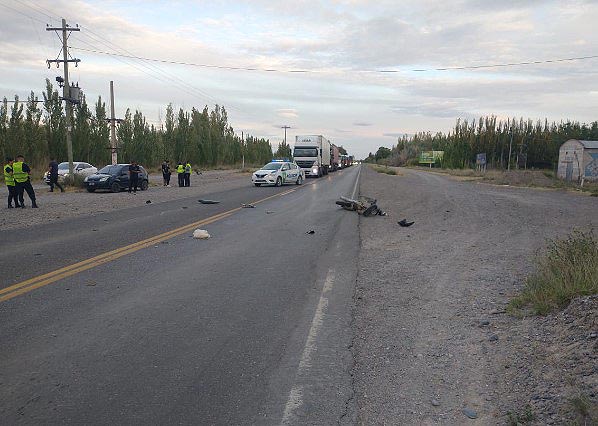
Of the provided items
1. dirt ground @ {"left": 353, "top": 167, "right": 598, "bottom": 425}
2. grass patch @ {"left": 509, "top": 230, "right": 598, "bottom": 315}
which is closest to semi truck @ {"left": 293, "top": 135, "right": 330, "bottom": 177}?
dirt ground @ {"left": 353, "top": 167, "right": 598, "bottom": 425}

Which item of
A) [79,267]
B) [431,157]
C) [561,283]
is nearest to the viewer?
[561,283]

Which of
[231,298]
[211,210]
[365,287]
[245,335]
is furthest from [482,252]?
[211,210]

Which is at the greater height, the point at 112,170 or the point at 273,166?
the point at 273,166

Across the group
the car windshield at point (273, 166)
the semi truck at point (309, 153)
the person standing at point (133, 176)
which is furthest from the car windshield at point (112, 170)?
the semi truck at point (309, 153)

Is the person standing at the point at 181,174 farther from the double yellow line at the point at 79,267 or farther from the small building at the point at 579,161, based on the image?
the small building at the point at 579,161

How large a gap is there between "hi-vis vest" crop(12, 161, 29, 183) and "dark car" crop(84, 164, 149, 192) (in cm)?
871

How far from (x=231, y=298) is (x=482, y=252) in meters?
5.62

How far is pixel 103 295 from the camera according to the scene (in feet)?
21.0

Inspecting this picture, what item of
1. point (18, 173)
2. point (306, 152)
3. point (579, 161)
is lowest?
point (18, 173)

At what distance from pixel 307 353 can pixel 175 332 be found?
4.73 ft

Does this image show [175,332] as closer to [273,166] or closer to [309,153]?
[273,166]

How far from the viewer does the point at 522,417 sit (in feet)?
11.1

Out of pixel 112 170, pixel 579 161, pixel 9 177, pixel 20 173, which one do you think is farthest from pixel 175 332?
pixel 579 161

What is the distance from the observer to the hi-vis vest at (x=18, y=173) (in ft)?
56.6
